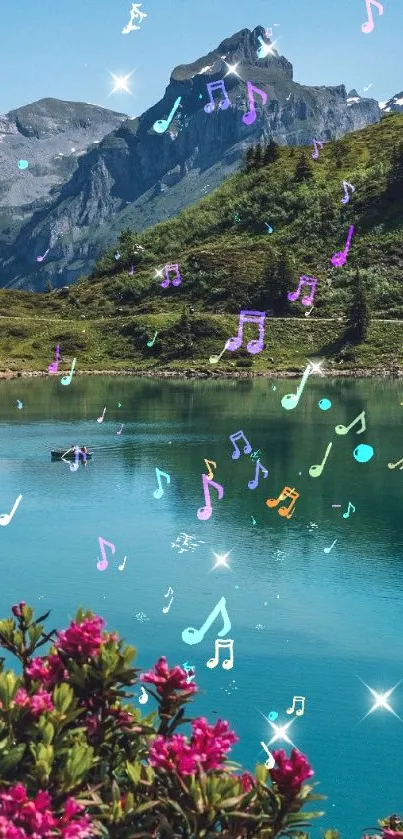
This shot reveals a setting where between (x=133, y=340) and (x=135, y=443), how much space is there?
97.0 m

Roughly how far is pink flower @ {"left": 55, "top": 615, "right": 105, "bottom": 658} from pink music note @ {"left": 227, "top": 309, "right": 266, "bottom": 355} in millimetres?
170356

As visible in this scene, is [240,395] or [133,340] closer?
[240,395]

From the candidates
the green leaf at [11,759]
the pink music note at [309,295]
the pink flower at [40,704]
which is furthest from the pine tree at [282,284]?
the green leaf at [11,759]

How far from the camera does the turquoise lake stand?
29.8 metres

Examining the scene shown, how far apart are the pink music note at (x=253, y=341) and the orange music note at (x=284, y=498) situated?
368 feet

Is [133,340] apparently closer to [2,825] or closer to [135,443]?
[135,443]

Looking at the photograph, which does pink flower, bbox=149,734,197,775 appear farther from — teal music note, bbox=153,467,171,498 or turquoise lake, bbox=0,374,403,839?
teal music note, bbox=153,467,171,498

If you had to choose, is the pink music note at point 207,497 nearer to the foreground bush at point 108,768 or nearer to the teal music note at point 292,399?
the teal music note at point 292,399

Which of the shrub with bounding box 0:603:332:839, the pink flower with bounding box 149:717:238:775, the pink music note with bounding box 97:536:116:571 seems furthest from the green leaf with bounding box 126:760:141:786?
the pink music note with bounding box 97:536:116:571

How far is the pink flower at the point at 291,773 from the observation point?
359 inches

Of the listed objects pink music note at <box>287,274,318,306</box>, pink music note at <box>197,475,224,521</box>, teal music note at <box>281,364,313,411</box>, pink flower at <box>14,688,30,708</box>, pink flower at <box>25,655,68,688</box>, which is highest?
pink music note at <box>287,274,318,306</box>

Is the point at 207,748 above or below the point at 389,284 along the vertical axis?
below

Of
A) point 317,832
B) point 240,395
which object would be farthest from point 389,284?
point 317,832

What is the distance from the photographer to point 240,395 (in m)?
134
